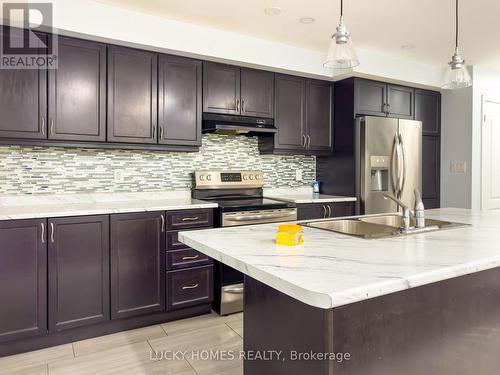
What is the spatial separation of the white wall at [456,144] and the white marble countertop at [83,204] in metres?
3.15

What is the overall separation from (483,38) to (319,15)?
5.58ft

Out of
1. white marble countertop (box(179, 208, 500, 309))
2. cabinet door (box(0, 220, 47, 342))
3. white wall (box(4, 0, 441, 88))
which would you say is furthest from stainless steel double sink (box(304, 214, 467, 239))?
white wall (box(4, 0, 441, 88))

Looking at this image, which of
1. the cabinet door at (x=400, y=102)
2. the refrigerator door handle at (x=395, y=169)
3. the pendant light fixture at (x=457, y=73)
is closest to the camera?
the pendant light fixture at (x=457, y=73)

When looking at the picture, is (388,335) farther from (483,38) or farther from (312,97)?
(483,38)

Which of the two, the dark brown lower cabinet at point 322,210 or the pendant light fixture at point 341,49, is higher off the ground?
the pendant light fixture at point 341,49

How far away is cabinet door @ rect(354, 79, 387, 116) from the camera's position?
3.84 metres

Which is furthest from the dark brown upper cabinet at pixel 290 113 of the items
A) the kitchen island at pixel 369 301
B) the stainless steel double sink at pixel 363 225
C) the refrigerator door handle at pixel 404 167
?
the kitchen island at pixel 369 301

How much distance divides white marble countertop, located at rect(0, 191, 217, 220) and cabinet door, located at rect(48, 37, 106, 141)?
520 mm

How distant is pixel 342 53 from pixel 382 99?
8.30ft

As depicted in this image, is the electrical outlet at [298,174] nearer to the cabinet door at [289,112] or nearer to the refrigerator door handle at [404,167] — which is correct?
the cabinet door at [289,112]

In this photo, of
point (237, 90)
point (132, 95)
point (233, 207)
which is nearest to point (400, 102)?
point (237, 90)

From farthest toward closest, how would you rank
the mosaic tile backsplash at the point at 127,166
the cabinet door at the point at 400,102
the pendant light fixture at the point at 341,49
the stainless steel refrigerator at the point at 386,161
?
the cabinet door at the point at 400,102, the stainless steel refrigerator at the point at 386,161, the mosaic tile backsplash at the point at 127,166, the pendant light fixture at the point at 341,49

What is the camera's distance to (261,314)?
145 cm

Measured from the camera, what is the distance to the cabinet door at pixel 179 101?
3.08 meters
